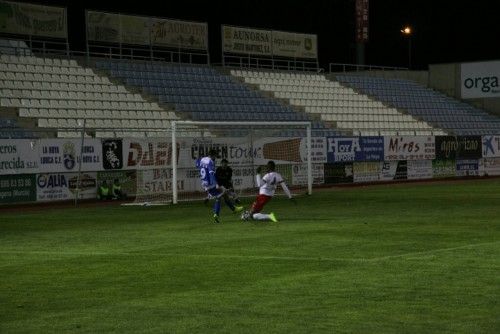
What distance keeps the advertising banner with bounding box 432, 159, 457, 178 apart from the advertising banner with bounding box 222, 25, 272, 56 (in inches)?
443

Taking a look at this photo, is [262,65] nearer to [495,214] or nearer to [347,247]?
[495,214]

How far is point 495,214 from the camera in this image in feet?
83.5

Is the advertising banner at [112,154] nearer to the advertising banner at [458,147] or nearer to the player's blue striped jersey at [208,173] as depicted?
the player's blue striped jersey at [208,173]

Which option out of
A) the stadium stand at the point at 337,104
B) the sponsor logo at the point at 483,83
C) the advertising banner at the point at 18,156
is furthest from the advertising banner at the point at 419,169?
the advertising banner at the point at 18,156

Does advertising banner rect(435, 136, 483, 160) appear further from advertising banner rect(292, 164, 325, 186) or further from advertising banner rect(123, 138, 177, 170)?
advertising banner rect(123, 138, 177, 170)

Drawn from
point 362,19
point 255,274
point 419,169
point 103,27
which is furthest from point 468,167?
point 255,274

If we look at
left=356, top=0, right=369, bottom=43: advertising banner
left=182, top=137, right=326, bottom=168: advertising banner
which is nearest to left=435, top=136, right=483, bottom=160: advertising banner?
left=356, top=0, right=369, bottom=43: advertising banner

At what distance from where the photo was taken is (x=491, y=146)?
53.6 metres

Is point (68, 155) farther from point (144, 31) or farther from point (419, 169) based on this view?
point (419, 169)

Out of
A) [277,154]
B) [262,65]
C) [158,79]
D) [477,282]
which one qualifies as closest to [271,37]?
[262,65]

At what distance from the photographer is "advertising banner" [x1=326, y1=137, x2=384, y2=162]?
145ft

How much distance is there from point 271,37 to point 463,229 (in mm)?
35092

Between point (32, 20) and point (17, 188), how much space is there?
1297cm

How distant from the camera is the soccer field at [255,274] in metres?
10.5
